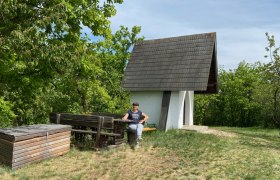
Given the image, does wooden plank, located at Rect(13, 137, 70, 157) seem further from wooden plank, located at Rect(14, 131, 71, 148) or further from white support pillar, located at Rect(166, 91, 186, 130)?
A: white support pillar, located at Rect(166, 91, 186, 130)

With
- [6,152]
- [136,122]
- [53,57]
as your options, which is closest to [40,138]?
[6,152]

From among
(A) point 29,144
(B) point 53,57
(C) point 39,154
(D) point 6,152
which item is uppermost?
(B) point 53,57

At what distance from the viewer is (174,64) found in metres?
17.9

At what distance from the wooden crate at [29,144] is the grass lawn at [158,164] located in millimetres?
190

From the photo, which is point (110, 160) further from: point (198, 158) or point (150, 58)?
point (150, 58)

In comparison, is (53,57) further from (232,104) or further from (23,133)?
(232,104)

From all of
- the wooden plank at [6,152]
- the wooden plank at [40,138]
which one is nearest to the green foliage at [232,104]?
the wooden plank at [40,138]

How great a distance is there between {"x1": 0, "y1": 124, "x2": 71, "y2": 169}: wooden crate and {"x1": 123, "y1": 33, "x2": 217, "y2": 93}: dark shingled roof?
350 inches

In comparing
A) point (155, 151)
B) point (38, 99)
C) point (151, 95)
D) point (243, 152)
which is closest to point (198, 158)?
point (155, 151)

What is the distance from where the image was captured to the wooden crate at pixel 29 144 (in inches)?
292

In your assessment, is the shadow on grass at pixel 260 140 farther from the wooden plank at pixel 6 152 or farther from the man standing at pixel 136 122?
the wooden plank at pixel 6 152

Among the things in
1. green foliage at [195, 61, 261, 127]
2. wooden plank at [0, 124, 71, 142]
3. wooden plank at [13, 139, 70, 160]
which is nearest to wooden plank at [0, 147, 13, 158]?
wooden plank at [13, 139, 70, 160]

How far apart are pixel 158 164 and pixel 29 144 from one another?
126 inches

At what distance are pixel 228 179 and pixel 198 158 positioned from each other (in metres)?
1.99
